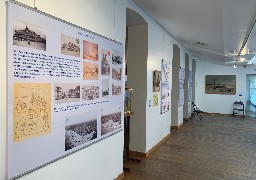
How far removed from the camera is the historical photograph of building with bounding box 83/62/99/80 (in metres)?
2.57

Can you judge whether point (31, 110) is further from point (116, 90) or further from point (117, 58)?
point (117, 58)

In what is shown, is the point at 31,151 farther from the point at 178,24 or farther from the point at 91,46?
the point at 178,24

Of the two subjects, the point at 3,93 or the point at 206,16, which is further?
the point at 206,16

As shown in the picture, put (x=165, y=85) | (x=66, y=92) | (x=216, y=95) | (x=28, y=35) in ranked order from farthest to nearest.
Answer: (x=216, y=95) → (x=165, y=85) → (x=66, y=92) → (x=28, y=35)

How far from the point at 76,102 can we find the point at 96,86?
448 mm

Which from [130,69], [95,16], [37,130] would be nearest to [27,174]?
[37,130]

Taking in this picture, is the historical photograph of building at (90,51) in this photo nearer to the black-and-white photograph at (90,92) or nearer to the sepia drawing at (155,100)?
the black-and-white photograph at (90,92)

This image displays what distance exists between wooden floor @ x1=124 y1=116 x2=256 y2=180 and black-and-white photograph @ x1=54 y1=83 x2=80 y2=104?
2.09 metres

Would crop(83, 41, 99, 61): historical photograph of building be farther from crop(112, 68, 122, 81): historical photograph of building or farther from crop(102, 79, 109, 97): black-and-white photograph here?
crop(112, 68, 122, 81): historical photograph of building

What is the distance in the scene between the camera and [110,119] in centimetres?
318

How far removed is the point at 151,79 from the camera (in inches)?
200

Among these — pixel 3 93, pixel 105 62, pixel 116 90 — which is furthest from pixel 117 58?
pixel 3 93

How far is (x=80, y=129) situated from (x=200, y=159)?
3.33 meters

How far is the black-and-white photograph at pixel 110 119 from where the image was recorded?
300cm
